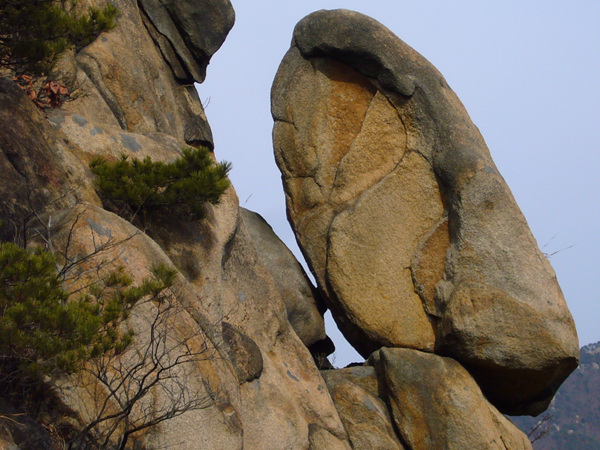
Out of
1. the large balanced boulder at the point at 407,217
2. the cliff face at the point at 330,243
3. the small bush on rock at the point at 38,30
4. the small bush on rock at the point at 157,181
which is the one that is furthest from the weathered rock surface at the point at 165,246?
the large balanced boulder at the point at 407,217

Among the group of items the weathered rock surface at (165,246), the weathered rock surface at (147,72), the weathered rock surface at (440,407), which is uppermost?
the weathered rock surface at (147,72)

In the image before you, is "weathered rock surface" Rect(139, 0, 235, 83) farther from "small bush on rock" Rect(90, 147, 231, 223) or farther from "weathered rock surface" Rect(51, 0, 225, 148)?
"small bush on rock" Rect(90, 147, 231, 223)

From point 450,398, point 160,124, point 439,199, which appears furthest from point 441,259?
point 160,124

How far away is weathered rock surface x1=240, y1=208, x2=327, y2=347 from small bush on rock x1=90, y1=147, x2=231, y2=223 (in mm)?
3327

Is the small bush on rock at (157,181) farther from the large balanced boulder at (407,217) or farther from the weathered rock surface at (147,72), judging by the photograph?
the large balanced boulder at (407,217)

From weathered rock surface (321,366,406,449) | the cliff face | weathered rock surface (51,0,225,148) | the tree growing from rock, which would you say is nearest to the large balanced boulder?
the cliff face

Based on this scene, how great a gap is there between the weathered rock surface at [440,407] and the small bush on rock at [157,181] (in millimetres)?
3492

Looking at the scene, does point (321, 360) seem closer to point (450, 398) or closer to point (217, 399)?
point (450, 398)

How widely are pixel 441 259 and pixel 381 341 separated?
1.30 meters

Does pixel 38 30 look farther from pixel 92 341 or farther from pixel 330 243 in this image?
pixel 330 243

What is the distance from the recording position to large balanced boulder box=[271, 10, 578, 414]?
10.0 metres

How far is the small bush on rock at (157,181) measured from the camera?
7.85 meters

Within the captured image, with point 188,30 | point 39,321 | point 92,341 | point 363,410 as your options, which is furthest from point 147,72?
point 39,321

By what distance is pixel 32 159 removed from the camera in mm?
7191
